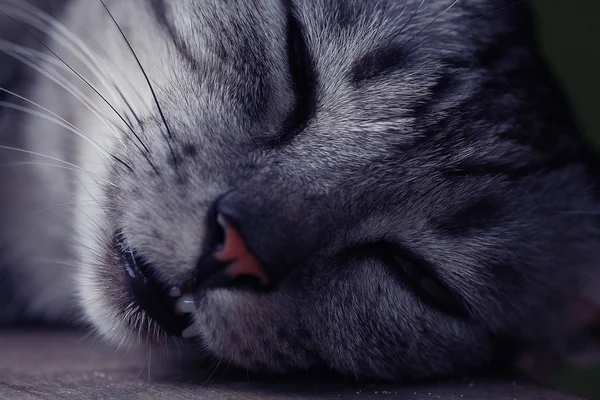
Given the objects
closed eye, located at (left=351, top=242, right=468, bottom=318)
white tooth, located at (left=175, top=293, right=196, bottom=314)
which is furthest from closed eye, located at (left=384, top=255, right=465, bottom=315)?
white tooth, located at (left=175, top=293, right=196, bottom=314)

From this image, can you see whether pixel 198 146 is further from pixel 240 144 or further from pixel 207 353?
pixel 207 353

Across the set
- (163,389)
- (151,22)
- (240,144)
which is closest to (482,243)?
(240,144)

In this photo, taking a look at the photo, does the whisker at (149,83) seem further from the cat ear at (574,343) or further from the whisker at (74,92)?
the cat ear at (574,343)

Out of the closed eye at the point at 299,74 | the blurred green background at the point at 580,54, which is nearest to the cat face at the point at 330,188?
the closed eye at the point at 299,74

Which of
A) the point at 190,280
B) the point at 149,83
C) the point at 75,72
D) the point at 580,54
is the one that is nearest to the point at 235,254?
the point at 190,280

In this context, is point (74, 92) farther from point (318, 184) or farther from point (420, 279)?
point (420, 279)

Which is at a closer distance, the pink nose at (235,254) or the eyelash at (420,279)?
the pink nose at (235,254)

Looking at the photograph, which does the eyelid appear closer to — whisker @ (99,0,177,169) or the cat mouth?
the cat mouth
